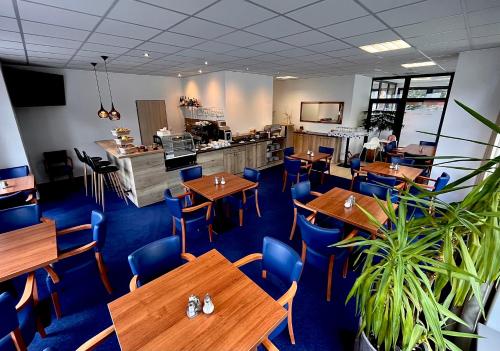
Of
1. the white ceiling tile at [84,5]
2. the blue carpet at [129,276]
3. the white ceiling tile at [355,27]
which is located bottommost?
the blue carpet at [129,276]

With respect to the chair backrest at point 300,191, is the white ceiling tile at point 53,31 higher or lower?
higher

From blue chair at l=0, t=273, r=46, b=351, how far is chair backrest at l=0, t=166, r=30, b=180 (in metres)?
3.63

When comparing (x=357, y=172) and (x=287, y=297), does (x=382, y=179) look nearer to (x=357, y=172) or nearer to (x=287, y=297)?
(x=357, y=172)

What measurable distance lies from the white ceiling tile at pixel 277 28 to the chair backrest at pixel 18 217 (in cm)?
336

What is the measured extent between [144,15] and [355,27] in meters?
2.38

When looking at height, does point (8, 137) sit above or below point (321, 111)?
below

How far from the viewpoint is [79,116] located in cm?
613

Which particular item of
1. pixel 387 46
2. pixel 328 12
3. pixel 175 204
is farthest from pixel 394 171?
pixel 175 204

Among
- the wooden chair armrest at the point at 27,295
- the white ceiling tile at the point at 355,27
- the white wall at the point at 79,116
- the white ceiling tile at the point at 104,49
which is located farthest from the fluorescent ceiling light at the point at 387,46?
the white wall at the point at 79,116

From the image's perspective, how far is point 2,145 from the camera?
14.1ft

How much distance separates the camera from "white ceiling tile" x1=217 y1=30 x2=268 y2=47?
2.95m

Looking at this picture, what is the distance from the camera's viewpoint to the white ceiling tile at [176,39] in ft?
9.80

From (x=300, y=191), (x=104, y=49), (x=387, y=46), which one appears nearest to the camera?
(x=300, y=191)

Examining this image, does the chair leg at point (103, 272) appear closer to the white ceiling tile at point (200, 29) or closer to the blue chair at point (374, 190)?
the white ceiling tile at point (200, 29)
